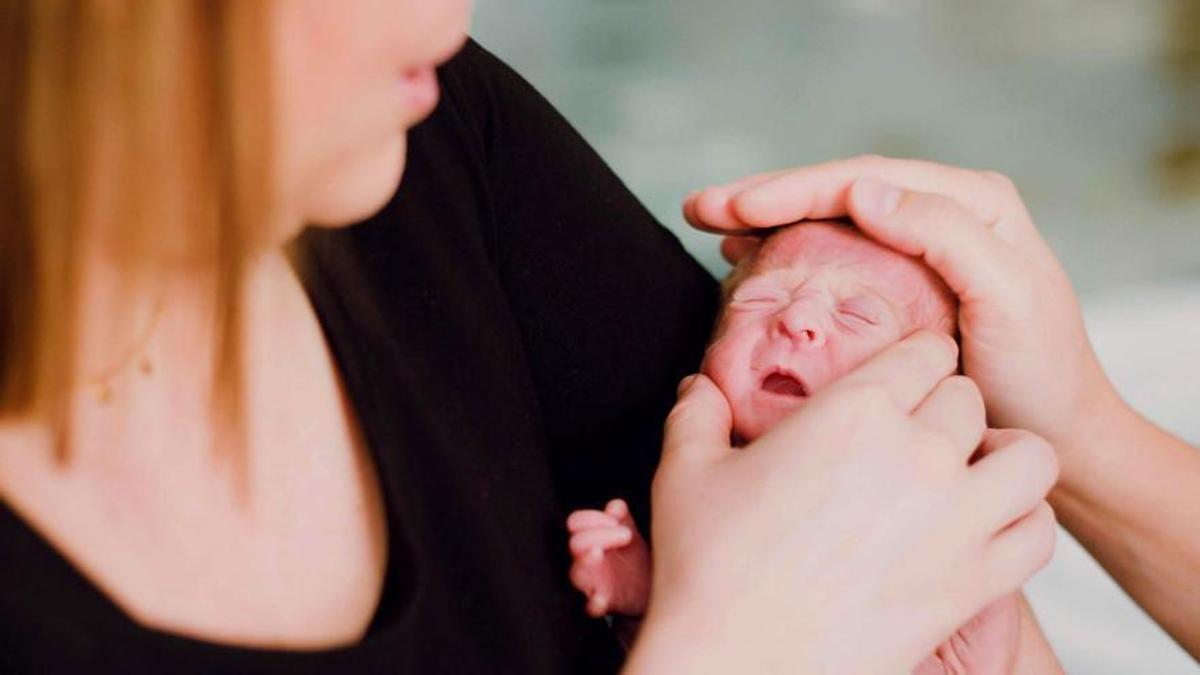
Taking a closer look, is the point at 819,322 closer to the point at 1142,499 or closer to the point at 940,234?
the point at 940,234

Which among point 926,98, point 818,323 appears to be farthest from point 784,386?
point 926,98

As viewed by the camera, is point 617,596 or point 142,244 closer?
point 142,244

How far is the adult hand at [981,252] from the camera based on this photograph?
39.6 inches

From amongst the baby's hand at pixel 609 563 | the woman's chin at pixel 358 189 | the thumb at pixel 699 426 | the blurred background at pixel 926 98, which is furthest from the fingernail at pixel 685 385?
the blurred background at pixel 926 98

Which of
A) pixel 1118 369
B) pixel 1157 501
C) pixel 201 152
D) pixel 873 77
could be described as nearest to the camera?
pixel 201 152

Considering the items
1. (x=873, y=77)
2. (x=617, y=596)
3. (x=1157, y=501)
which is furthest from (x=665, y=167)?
(x=617, y=596)

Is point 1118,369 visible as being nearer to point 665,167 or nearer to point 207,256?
point 665,167

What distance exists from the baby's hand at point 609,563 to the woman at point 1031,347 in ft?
1.04

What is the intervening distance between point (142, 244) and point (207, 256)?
1.4 inches

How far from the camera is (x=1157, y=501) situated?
108 cm

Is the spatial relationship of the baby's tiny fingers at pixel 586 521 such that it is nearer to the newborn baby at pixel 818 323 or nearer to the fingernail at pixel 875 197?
the newborn baby at pixel 818 323

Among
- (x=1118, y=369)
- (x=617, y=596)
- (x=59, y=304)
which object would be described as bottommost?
(x=1118, y=369)

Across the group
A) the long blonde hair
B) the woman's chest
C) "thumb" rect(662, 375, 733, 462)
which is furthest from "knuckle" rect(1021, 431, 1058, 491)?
the long blonde hair

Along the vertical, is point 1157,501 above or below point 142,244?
below
